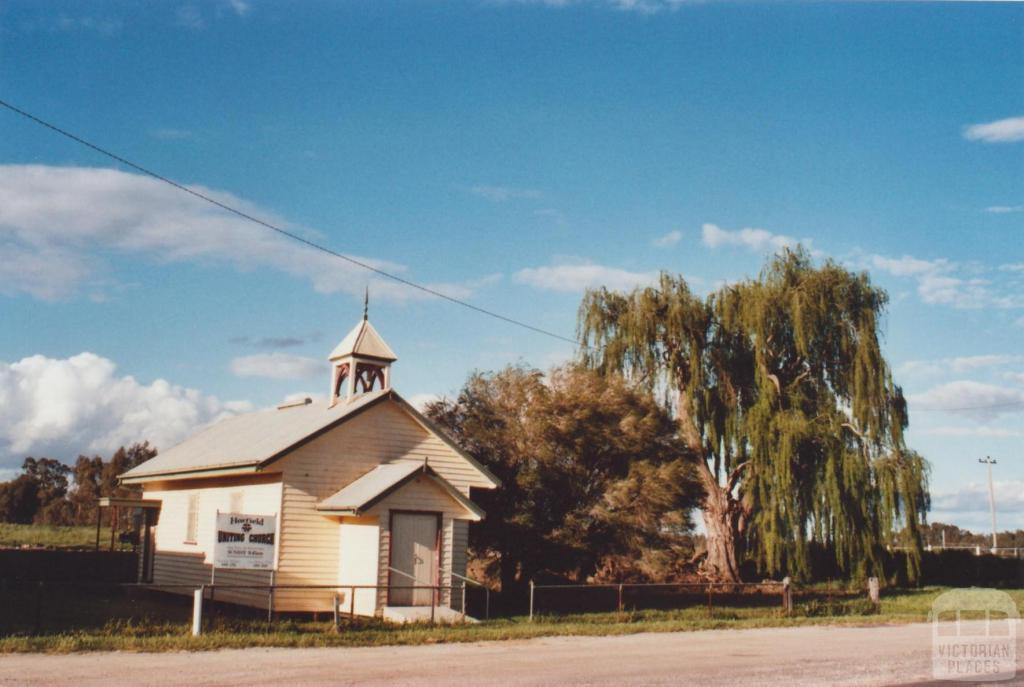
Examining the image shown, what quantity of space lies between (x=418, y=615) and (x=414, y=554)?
5.49 feet

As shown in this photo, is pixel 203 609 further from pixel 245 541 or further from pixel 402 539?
pixel 402 539

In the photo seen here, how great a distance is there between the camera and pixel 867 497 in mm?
32812

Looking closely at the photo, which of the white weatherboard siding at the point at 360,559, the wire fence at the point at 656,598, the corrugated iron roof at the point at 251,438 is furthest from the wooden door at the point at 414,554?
the wire fence at the point at 656,598

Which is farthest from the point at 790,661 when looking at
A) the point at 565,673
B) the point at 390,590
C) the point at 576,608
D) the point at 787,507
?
the point at 787,507

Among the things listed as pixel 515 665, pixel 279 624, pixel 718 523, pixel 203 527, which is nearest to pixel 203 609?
pixel 279 624

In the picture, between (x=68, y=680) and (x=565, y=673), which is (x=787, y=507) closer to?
(x=565, y=673)

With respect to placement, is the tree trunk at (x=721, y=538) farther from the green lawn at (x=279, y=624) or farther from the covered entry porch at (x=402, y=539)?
the covered entry porch at (x=402, y=539)

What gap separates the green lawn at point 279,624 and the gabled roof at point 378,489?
258 cm

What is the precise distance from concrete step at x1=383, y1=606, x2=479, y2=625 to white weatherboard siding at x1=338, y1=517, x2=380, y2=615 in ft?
1.69

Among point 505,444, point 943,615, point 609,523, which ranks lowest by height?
point 943,615

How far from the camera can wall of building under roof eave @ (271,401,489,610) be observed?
2216cm

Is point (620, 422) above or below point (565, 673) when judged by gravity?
above

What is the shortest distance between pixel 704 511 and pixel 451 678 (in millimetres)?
24712

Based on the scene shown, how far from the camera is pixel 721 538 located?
119 feet
